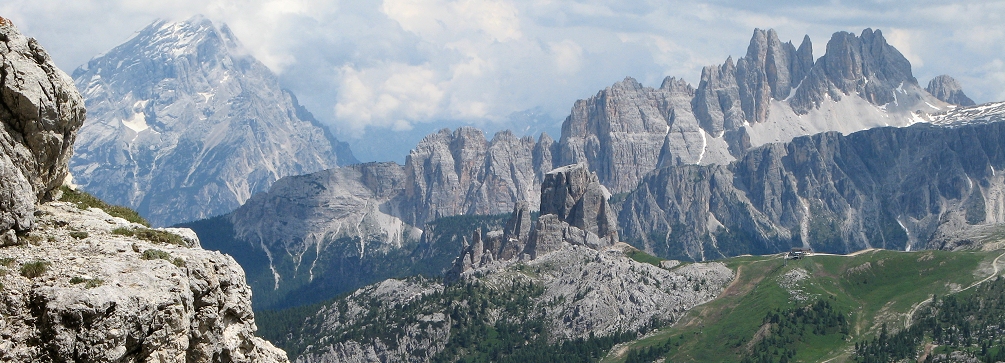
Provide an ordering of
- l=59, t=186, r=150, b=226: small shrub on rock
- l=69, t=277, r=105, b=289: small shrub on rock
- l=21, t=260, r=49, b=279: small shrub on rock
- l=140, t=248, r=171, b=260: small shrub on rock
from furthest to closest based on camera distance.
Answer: l=59, t=186, r=150, b=226: small shrub on rock, l=140, t=248, r=171, b=260: small shrub on rock, l=21, t=260, r=49, b=279: small shrub on rock, l=69, t=277, r=105, b=289: small shrub on rock

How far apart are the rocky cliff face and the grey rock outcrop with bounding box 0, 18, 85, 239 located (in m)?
0.04

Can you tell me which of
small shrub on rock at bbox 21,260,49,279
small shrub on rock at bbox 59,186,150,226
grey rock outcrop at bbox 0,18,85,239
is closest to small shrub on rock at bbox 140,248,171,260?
grey rock outcrop at bbox 0,18,85,239

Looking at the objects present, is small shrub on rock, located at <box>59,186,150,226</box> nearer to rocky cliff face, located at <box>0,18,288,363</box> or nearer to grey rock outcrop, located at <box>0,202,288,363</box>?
rocky cliff face, located at <box>0,18,288,363</box>

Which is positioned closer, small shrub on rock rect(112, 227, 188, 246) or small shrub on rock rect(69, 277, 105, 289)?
small shrub on rock rect(69, 277, 105, 289)

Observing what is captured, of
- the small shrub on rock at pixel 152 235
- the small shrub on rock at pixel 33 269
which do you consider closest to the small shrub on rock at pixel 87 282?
the small shrub on rock at pixel 33 269

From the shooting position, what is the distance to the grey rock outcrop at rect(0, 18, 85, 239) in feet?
121

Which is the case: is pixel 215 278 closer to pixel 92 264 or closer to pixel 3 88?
pixel 92 264

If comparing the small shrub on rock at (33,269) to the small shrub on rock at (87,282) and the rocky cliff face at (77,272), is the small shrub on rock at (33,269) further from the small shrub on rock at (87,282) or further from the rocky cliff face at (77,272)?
the small shrub on rock at (87,282)

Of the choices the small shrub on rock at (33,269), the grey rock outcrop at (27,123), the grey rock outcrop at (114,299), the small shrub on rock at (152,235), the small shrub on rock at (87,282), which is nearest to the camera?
the grey rock outcrop at (114,299)

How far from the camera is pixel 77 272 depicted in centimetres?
3566

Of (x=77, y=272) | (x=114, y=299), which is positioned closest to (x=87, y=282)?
(x=77, y=272)

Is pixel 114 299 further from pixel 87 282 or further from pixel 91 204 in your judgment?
pixel 91 204

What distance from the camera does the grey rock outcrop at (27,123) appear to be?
36969 millimetres

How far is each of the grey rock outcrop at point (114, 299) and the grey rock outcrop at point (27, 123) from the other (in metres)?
1.21
